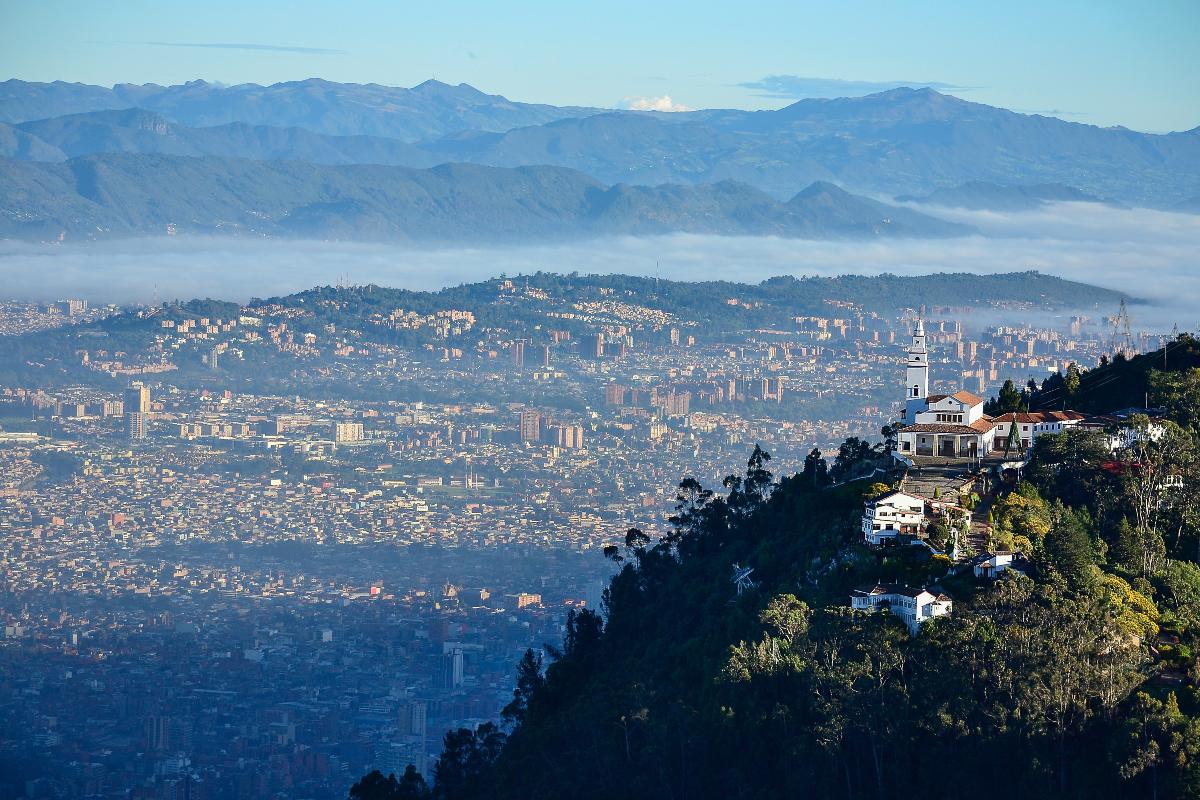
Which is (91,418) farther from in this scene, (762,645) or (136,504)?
(762,645)

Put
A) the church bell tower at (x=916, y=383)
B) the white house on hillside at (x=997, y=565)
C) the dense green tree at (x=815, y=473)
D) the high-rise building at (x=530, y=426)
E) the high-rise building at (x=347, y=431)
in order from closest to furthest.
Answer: the white house on hillside at (x=997, y=565)
the church bell tower at (x=916, y=383)
the dense green tree at (x=815, y=473)
the high-rise building at (x=347, y=431)
the high-rise building at (x=530, y=426)

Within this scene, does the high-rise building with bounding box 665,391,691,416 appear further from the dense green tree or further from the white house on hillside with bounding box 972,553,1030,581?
the white house on hillside with bounding box 972,553,1030,581

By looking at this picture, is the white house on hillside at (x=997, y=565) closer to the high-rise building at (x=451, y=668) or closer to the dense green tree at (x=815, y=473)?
the dense green tree at (x=815, y=473)

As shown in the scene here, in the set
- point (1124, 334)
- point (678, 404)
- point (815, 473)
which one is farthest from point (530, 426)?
point (815, 473)

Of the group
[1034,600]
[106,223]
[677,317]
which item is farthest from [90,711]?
[106,223]

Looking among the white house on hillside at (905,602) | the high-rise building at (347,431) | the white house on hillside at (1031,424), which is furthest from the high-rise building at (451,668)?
the high-rise building at (347,431)

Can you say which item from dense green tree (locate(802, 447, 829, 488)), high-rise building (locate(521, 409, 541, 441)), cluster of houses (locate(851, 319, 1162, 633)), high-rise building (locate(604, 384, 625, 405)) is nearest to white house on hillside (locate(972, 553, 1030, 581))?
cluster of houses (locate(851, 319, 1162, 633))

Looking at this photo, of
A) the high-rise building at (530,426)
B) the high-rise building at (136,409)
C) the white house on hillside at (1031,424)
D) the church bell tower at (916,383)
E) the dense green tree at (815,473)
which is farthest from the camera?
the high-rise building at (530,426)

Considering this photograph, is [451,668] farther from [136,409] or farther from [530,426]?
[136,409]
